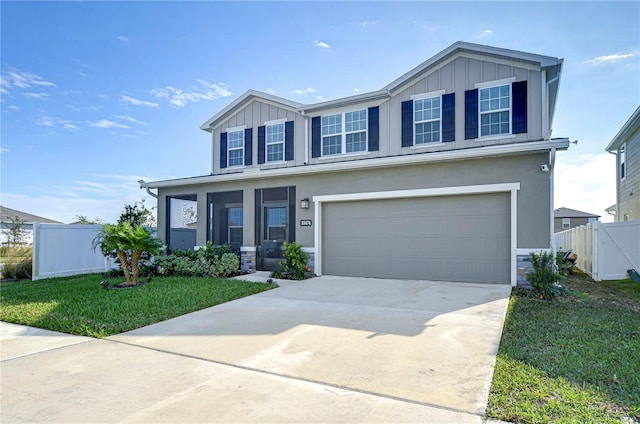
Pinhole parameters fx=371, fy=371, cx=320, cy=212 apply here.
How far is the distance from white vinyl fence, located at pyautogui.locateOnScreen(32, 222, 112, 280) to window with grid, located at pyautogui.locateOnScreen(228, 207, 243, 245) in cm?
424

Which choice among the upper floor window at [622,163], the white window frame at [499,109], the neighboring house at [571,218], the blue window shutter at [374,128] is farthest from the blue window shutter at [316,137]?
the neighboring house at [571,218]

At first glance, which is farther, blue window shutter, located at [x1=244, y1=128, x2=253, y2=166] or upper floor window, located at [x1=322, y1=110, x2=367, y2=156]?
blue window shutter, located at [x1=244, y1=128, x2=253, y2=166]

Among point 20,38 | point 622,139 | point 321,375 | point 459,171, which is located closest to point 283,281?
point 459,171

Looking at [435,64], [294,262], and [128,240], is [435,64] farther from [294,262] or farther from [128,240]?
[128,240]

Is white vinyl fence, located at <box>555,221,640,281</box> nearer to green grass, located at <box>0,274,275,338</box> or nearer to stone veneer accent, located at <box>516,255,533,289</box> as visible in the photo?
stone veneer accent, located at <box>516,255,533,289</box>

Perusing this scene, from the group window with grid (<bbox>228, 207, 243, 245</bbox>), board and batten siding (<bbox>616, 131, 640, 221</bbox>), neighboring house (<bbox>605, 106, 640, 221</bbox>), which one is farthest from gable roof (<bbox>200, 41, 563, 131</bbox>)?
board and batten siding (<bbox>616, 131, 640, 221</bbox>)

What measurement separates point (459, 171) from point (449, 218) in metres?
1.19

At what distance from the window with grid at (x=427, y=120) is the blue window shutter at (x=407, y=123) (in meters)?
0.12

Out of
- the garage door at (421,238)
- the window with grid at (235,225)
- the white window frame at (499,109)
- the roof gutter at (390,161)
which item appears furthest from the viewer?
the window with grid at (235,225)

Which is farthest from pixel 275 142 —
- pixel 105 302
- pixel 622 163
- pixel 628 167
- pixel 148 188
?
pixel 622 163

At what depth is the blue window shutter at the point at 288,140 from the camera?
41.4 ft

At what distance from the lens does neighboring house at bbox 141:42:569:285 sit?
28.7 ft

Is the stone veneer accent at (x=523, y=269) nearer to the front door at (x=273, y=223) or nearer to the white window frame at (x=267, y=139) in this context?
the front door at (x=273, y=223)

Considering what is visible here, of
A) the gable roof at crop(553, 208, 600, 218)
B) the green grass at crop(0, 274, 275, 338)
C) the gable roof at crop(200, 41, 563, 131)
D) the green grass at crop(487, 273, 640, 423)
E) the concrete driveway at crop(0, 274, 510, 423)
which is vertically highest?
the gable roof at crop(200, 41, 563, 131)
